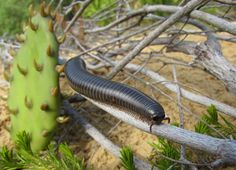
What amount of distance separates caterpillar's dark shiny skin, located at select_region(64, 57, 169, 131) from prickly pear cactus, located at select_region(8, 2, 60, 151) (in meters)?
0.21

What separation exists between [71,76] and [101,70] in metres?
0.92

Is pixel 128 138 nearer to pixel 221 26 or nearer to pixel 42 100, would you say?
pixel 42 100

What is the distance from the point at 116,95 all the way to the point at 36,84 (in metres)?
0.47

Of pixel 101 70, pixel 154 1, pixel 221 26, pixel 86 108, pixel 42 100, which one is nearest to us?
pixel 221 26

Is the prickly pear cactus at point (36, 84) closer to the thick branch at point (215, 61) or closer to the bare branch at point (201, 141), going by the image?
the bare branch at point (201, 141)

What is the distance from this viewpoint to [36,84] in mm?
2307

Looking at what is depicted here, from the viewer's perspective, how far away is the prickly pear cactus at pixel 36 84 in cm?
229

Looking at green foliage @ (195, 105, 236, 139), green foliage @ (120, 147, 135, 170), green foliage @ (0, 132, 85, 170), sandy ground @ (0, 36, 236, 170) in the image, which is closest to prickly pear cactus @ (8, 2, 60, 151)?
green foliage @ (0, 132, 85, 170)

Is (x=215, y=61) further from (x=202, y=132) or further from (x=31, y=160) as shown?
(x=31, y=160)

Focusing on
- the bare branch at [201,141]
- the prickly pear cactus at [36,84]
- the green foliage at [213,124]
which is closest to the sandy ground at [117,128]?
the prickly pear cactus at [36,84]

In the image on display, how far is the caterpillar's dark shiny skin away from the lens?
194 centimetres

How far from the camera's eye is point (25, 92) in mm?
2342

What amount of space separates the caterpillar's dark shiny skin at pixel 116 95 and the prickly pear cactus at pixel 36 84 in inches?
8.2

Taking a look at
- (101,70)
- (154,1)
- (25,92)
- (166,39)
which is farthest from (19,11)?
(25,92)
